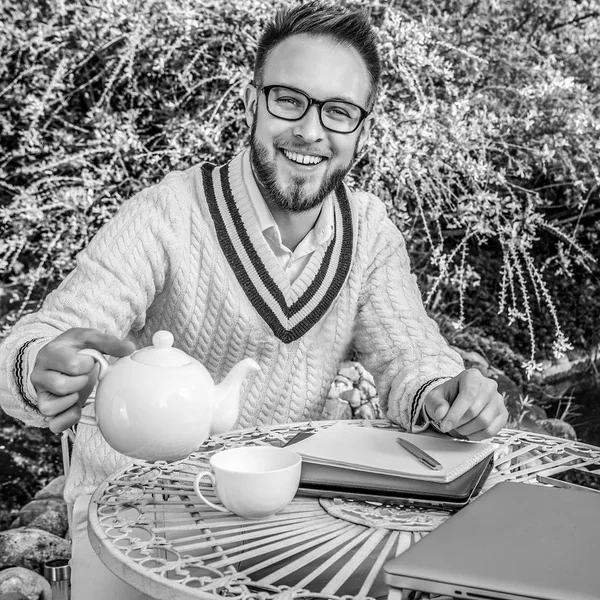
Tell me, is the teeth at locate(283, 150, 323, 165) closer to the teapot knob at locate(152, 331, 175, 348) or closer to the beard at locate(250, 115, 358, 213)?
the beard at locate(250, 115, 358, 213)

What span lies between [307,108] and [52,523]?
1.39m

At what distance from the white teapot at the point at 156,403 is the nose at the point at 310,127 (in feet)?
2.39

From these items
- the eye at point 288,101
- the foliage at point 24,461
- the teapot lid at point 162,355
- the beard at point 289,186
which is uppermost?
the eye at point 288,101

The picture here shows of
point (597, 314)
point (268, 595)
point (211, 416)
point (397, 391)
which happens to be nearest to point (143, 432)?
point (211, 416)

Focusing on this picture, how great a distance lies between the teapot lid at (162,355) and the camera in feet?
2.97

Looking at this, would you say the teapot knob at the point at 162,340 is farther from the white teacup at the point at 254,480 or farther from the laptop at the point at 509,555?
the laptop at the point at 509,555

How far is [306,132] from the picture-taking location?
60.2 inches

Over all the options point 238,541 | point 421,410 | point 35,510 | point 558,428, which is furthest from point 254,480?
point 558,428

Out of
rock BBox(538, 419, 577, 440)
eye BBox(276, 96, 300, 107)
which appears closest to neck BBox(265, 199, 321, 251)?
eye BBox(276, 96, 300, 107)

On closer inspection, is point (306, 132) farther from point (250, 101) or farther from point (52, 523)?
point (52, 523)

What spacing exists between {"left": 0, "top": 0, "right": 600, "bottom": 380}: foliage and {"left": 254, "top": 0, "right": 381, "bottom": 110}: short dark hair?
1091 millimetres

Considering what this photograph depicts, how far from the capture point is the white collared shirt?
64.2 inches

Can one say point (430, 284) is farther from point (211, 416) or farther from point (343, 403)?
point (211, 416)

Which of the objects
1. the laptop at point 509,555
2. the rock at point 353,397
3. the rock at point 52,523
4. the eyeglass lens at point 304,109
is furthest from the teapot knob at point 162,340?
the rock at point 353,397
